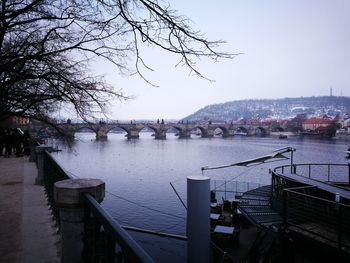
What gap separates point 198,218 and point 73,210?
117 centimetres

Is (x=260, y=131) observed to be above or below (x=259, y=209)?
above

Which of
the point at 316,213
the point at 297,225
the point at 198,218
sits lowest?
the point at 297,225

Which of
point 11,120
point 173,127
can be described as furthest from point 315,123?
point 11,120

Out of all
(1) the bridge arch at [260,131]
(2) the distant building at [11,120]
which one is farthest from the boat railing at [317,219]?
(1) the bridge arch at [260,131]

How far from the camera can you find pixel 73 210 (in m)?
2.98

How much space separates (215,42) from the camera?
3.62m

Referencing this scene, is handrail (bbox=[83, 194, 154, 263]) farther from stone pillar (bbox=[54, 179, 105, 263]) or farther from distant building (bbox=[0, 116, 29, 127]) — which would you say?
distant building (bbox=[0, 116, 29, 127])

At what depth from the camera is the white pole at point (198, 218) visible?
2689mm

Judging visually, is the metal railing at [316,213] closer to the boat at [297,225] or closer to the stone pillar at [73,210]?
the boat at [297,225]

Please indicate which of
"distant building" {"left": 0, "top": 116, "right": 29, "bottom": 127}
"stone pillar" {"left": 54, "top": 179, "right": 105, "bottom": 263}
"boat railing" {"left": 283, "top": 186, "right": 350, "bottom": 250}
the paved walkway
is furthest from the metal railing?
"distant building" {"left": 0, "top": 116, "right": 29, "bottom": 127}

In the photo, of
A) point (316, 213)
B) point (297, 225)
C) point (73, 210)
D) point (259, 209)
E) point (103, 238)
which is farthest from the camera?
point (259, 209)

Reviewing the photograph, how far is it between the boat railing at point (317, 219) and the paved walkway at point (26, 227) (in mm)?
5601

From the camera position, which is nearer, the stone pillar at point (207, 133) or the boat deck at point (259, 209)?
the boat deck at point (259, 209)

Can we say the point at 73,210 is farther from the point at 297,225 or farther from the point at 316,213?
the point at 316,213
